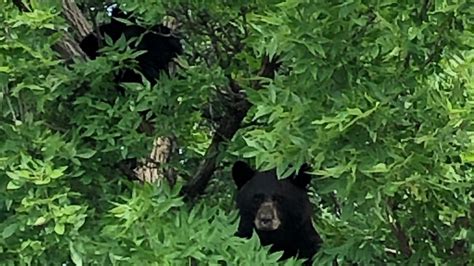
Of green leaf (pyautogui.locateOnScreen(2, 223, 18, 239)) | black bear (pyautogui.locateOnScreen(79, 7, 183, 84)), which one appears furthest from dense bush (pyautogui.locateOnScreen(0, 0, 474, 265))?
black bear (pyautogui.locateOnScreen(79, 7, 183, 84))

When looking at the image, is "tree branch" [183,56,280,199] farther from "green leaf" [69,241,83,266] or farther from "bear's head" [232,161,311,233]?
"green leaf" [69,241,83,266]

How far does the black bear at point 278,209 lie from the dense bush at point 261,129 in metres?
0.09

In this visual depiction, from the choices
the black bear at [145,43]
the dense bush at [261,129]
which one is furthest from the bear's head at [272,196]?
the black bear at [145,43]

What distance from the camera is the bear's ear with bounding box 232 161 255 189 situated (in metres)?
4.00

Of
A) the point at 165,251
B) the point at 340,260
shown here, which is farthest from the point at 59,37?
the point at 340,260

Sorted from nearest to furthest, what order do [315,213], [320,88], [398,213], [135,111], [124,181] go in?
[320,88] < [398,213] < [135,111] < [124,181] < [315,213]

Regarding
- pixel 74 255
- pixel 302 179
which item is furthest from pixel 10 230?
pixel 302 179

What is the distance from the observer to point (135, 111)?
139 inches

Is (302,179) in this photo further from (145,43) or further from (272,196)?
(145,43)

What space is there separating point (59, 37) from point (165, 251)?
3.24 feet

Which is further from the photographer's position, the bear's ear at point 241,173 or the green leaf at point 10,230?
the bear's ear at point 241,173

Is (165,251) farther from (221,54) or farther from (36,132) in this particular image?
(221,54)

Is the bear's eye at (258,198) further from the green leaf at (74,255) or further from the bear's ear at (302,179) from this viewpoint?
the green leaf at (74,255)

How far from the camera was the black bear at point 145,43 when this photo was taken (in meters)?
3.92
